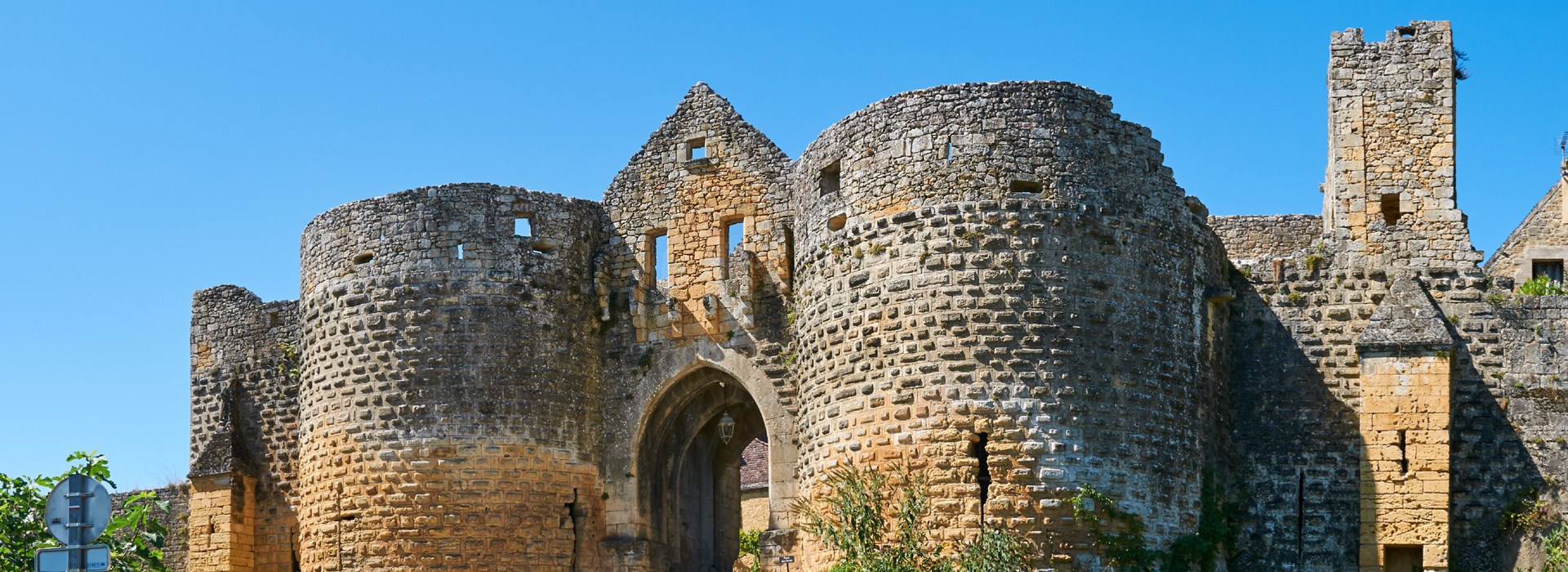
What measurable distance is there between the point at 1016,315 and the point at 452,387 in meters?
7.07

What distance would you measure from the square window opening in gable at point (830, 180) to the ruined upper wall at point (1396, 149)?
5.53 meters

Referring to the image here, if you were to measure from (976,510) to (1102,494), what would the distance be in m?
1.24

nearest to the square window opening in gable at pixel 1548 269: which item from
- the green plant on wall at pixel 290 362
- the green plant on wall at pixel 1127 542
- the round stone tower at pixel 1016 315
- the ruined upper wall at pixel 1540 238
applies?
the ruined upper wall at pixel 1540 238

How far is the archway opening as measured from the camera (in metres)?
26.2

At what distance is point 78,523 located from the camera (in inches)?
639

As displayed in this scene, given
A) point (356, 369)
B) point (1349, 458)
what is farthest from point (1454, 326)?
point (356, 369)

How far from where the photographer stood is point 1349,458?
76.3 feet

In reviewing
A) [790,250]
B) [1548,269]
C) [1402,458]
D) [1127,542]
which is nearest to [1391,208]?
[1402,458]

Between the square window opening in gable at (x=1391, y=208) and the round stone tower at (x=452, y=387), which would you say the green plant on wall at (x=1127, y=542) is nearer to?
the square window opening in gable at (x=1391, y=208)

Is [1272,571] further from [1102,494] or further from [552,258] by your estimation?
[552,258]

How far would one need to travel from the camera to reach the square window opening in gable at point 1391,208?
949 inches

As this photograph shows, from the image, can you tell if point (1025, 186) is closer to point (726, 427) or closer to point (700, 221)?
point (700, 221)

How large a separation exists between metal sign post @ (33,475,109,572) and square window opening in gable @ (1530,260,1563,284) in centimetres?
2000

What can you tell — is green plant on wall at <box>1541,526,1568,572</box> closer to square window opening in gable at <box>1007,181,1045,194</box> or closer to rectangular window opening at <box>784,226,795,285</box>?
square window opening in gable at <box>1007,181,1045,194</box>
